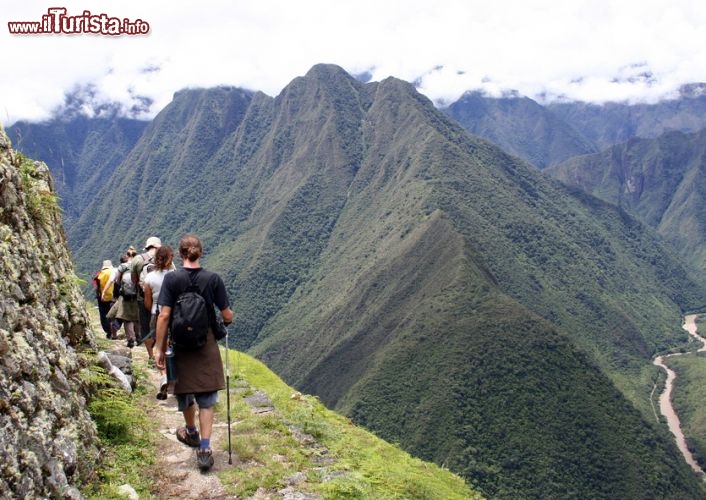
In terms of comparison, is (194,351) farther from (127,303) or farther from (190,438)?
(127,303)

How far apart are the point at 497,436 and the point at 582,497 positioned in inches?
677

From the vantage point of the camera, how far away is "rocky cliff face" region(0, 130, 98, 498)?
24.1ft

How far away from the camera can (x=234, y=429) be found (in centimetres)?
1301

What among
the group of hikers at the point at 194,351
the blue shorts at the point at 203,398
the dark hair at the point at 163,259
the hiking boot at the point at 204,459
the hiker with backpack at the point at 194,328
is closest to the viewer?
the hiker with backpack at the point at 194,328

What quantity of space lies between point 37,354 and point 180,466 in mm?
3574

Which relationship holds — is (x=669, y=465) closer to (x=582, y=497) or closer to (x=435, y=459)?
(x=582, y=497)

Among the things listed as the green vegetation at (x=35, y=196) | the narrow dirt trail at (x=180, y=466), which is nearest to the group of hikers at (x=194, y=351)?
the narrow dirt trail at (x=180, y=466)

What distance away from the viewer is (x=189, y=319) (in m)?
9.63

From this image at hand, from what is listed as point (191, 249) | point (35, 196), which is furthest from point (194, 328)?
point (35, 196)

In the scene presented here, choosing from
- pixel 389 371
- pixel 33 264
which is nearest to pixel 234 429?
pixel 33 264

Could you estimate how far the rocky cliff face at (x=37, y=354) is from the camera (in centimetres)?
735

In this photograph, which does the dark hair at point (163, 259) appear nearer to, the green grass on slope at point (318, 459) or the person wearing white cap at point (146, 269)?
the person wearing white cap at point (146, 269)

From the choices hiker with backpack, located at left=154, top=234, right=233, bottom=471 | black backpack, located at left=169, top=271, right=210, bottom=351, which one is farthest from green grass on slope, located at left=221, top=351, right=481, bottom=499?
black backpack, located at left=169, top=271, right=210, bottom=351

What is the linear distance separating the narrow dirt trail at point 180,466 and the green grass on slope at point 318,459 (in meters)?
0.29
